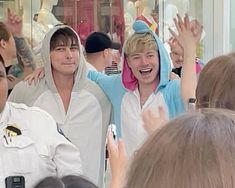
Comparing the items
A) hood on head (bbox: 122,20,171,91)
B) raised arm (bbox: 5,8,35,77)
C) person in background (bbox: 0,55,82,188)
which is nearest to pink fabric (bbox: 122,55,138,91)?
hood on head (bbox: 122,20,171,91)

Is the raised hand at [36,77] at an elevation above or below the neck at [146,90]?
above

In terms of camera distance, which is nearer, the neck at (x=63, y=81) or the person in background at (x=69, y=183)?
the person in background at (x=69, y=183)

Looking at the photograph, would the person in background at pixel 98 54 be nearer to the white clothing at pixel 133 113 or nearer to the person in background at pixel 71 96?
the person in background at pixel 71 96

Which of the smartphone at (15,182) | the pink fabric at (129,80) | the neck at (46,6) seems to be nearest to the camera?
the smartphone at (15,182)

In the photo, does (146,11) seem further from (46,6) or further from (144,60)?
(144,60)

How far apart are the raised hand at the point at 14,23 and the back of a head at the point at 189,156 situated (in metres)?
3.74

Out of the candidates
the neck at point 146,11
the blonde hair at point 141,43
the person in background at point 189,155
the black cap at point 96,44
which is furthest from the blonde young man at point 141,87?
the neck at point 146,11

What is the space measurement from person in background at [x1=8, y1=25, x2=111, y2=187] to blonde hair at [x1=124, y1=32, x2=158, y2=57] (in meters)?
0.29

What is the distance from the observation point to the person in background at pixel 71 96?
9.78 ft

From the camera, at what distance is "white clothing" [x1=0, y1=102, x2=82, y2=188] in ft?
6.05

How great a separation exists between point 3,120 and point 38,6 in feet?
11.4

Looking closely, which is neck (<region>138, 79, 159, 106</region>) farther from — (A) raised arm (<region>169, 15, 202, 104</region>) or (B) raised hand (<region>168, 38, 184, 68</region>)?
(B) raised hand (<region>168, 38, 184, 68</region>)

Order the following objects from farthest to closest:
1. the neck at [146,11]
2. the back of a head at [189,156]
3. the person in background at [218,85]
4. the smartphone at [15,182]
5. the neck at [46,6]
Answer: the neck at [146,11], the neck at [46,6], the smartphone at [15,182], the person in background at [218,85], the back of a head at [189,156]

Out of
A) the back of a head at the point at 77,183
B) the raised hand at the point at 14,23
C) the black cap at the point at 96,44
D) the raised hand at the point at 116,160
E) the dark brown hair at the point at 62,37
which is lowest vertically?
the back of a head at the point at 77,183
